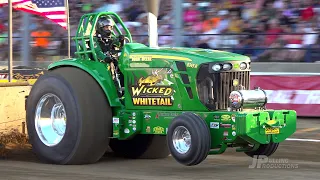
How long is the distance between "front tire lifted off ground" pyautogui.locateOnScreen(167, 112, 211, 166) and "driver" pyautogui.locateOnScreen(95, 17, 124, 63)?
4.77 feet

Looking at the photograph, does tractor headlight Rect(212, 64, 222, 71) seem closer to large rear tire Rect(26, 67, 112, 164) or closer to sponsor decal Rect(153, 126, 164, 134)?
sponsor decal Rect(153, 126, 164, 134)

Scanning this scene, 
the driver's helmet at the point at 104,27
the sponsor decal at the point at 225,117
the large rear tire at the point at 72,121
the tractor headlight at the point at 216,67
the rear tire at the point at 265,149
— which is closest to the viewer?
Result: the sponsor decal at the point at 225,117

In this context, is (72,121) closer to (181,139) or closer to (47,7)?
(181,139)

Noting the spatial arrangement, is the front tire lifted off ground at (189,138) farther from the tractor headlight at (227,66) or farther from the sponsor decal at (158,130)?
the tractor headlight at (227,66)

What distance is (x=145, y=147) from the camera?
27.2ft

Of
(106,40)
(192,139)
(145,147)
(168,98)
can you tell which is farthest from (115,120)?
(192,139)

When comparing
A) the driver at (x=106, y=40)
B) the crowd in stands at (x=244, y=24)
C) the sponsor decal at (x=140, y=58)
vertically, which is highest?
the crowd in stands at (x=244, y=24)

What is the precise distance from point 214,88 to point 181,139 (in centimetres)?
63

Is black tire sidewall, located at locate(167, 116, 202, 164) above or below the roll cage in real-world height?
below

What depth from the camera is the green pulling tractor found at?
6.90 meters

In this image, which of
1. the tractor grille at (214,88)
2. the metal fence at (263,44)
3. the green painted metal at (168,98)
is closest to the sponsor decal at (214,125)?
the green painted metal at (168,98)

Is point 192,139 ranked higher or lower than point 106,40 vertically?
lower

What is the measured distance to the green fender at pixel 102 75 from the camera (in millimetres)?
7566

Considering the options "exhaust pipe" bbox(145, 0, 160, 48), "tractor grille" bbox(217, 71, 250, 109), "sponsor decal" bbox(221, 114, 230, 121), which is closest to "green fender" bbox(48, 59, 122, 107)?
"exhaust pipe" bbox(145, 0, 160, 48)
